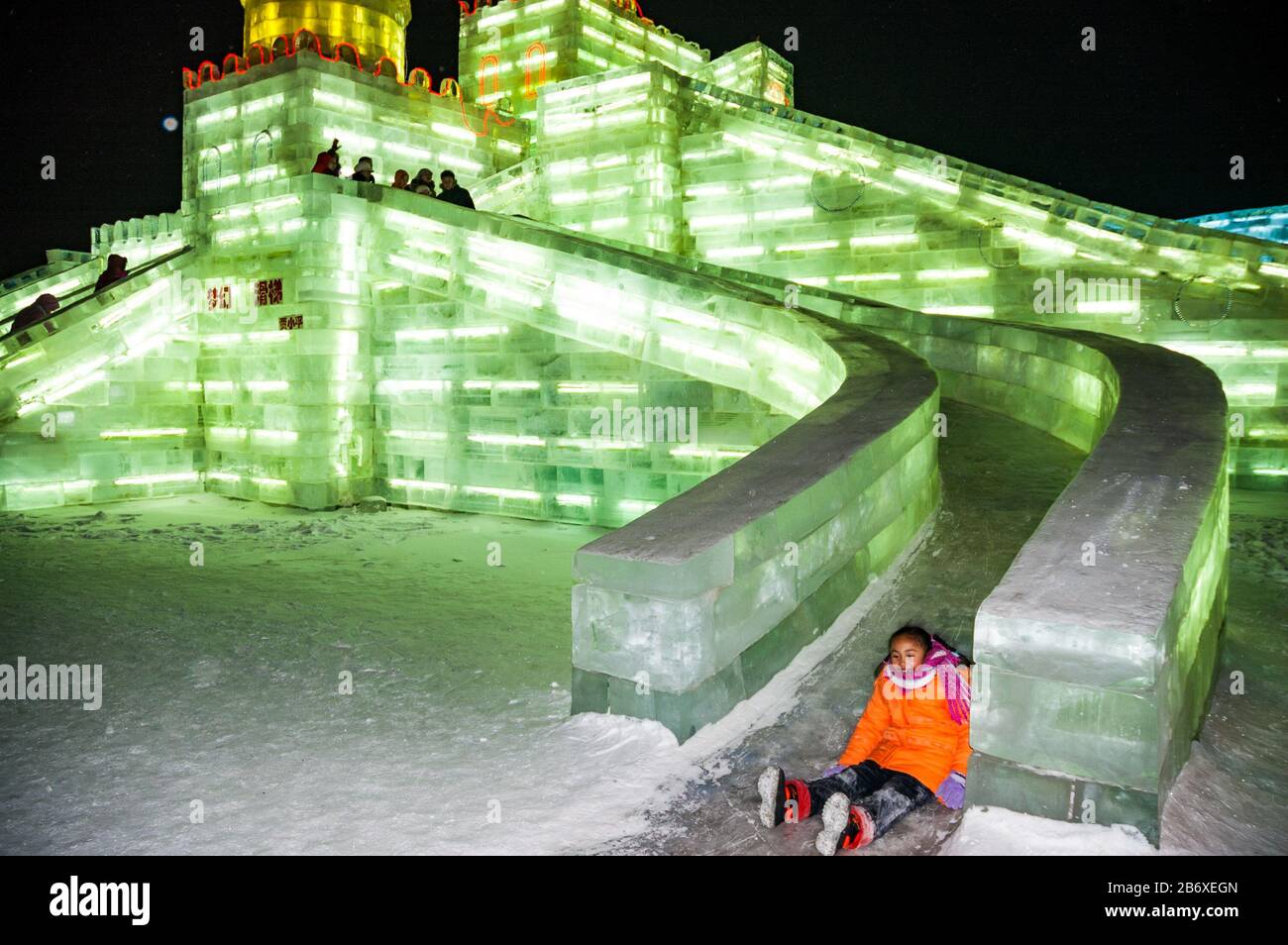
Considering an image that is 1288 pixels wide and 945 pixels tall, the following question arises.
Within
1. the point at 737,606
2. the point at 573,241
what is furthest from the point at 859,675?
the point at 573,241

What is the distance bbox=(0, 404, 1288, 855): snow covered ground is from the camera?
12.2 feet

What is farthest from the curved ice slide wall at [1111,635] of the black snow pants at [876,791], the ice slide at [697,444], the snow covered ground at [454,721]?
the black snow pants at [876,791]

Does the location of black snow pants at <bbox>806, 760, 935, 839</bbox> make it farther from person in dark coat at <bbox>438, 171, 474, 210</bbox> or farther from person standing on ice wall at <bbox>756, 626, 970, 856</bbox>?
person in dark coat at <bbox>438, 171, 474, 210</bbox>

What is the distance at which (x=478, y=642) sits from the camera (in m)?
6.71

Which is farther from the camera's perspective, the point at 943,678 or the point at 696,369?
the point at 696,369

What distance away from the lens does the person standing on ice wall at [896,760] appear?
3629 mm

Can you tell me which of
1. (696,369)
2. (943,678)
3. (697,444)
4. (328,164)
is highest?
(328,164)

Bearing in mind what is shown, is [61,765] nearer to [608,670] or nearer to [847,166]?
[608,670]

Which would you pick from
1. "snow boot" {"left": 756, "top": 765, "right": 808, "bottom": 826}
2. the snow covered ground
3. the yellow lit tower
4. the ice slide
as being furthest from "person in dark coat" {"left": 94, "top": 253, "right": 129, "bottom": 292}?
"snow boot" {"left": 756, "top": 765, "right": 808, "bottom": 826}

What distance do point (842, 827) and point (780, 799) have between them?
0.32 meters

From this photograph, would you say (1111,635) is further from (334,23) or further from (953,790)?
(334,23)

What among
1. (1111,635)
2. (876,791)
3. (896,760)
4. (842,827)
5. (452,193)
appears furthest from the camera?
(452,193)

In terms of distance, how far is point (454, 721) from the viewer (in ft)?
16.7

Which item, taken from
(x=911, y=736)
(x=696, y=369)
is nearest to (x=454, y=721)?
(x=911, y=736)
